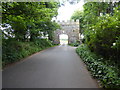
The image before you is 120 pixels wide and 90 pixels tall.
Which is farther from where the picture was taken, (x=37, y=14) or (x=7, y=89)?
(x=37, y=14)

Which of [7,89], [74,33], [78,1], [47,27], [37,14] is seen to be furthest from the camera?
[74,33]

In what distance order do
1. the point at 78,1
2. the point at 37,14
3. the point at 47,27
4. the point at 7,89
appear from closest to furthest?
the point at 7,89, the point at 37,14, the point at 78,1, the point at 47,27

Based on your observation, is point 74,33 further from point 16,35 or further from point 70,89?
point 70,89

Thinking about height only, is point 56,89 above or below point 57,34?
below

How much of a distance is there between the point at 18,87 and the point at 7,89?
27 cm

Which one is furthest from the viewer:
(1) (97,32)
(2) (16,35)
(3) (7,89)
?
(2) (16,35)

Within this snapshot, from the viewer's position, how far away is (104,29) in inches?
170

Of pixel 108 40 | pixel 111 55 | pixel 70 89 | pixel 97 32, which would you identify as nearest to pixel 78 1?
pixel 97 32

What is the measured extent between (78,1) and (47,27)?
6673 mm

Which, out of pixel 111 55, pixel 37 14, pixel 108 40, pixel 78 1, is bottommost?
pixel 111 55

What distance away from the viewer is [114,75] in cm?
262

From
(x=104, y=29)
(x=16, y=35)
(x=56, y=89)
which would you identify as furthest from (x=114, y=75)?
(x=16, y=35)

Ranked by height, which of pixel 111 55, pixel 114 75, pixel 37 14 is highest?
pixel 37 14

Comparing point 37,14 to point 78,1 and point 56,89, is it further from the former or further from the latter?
point 56,89
